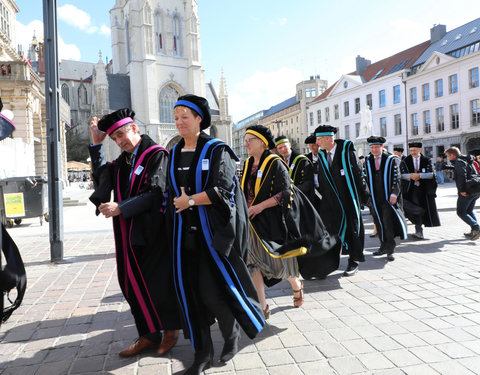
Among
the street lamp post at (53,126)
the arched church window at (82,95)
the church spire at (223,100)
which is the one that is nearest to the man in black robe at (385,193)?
the street lamp post at (53,126)

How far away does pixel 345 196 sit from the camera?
5.36 meters

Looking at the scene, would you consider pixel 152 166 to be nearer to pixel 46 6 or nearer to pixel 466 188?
pixel 46 6

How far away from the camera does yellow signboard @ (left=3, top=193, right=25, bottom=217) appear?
1159 centimetres

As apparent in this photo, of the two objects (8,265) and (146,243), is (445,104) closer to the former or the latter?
(146,243)

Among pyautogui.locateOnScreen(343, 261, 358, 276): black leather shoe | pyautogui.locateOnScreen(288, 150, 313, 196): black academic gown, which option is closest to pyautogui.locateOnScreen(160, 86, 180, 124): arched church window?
pyautogui.locateOnScreen(288, 150, 313, 196): black academic gown

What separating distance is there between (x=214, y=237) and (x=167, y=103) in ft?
186

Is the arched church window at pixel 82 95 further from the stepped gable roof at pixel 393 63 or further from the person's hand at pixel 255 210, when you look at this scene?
the person's hand at pixel 255 210

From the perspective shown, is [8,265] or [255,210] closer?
[8,265]

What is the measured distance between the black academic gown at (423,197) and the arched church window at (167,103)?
1997 inches

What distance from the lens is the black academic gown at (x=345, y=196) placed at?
534cm

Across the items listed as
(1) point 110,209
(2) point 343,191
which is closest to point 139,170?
(1) point 110,209

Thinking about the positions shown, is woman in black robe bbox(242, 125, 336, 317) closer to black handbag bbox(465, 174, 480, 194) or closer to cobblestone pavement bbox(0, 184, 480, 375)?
cobblestone pavement bbox(0, 184, 480, 375)

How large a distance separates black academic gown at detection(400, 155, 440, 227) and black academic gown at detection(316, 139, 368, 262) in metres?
3.19

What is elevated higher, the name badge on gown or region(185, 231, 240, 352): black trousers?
the name badge on gown
